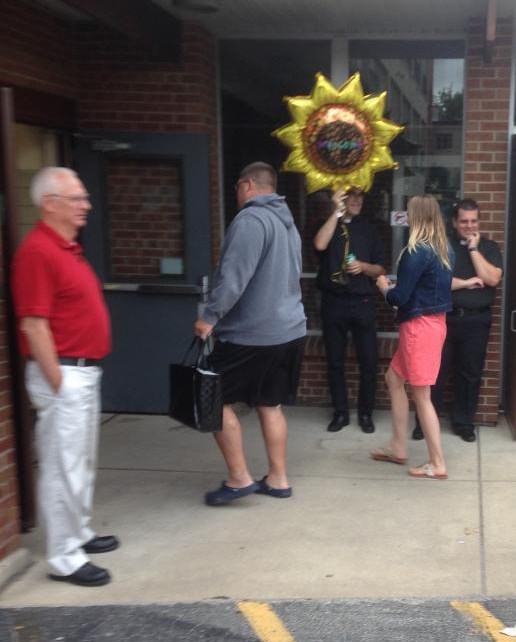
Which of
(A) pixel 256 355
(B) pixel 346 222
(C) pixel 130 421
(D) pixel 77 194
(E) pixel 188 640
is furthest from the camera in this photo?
(C) pixel 130 421

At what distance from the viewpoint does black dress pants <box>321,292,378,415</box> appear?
20.0 ft

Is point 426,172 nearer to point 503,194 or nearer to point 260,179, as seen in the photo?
point 503,194

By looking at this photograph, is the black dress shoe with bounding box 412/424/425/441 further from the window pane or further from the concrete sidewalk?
the window pane

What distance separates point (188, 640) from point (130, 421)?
3.24 metres

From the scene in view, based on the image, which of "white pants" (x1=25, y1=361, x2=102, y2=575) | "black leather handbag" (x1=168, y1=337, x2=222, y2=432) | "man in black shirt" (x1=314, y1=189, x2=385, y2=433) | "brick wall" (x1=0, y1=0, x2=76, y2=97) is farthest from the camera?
"man in black shirt" (x1=314, y1=189, x2=385, y2=433)

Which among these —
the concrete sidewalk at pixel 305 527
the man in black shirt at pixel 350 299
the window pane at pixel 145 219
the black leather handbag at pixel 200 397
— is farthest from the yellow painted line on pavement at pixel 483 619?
the window pane at pixel 145 219

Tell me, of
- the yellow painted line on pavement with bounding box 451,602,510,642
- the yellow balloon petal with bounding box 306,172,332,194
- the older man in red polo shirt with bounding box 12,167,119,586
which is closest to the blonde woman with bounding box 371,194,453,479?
the yellow balloon petal with bounding box 306,172,332,194

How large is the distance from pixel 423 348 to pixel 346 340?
4.14 feet

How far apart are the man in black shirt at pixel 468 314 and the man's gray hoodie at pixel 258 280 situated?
1.62 meters

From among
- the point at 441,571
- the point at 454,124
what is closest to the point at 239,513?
the point at 441,571

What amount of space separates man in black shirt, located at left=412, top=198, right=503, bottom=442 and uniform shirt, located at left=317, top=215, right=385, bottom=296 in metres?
0.59

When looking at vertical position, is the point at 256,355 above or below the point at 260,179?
below

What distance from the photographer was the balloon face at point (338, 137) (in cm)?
545

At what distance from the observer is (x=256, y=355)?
4633 millimetres
